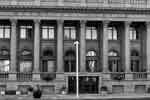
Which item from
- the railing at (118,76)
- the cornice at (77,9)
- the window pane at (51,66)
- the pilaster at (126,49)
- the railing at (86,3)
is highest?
the railing at (86,3)

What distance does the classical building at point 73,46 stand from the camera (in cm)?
4931

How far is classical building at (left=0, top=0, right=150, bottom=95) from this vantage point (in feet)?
162

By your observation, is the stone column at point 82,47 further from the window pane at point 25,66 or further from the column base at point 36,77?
the window pane at point 25,66

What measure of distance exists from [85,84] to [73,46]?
23.8 feet

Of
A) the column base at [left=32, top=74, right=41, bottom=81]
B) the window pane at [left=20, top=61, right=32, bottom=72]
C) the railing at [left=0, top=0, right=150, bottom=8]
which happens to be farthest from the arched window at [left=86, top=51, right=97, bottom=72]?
the window pane at [left=20, top=61, right=32, bottom=72]

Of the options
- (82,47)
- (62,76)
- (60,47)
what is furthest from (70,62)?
(62,76)

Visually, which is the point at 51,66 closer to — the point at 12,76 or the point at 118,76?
the point at 12,76

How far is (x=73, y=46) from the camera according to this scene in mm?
53500

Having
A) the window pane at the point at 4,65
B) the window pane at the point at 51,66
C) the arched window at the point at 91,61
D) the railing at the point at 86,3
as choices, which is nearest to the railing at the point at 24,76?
the window pane at the point at 4,65

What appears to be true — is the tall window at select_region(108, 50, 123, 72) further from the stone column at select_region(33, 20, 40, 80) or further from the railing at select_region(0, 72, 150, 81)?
the stone column at select_region(33, 20, 40, 80)

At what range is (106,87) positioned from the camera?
1948 inches

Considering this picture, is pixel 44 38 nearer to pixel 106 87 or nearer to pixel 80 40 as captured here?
pixel 80 40

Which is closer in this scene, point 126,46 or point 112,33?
point 126,46

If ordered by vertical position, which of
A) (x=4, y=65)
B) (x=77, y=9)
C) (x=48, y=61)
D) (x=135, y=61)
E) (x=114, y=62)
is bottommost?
(x=4, y=65)
